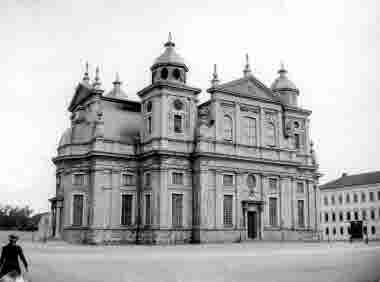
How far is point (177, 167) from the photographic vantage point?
4400 cm

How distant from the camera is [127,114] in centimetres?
4938

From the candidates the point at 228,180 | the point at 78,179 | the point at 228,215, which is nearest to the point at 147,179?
the point at 78,179

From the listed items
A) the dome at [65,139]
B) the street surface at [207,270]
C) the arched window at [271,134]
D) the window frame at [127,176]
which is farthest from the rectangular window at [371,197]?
the street surface at [207,270]

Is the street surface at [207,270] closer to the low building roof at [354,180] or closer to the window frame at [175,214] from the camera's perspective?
the window frame at [175,214]

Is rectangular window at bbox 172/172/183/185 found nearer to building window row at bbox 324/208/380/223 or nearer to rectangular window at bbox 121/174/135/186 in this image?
rectangular window at bbox 121/174/135/186

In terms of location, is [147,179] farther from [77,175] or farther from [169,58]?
[169,58]

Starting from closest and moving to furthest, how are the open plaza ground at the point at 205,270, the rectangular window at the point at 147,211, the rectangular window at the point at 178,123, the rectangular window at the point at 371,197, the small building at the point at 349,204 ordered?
the open plaza ground at the point at 205,270 → the rectangular window at the point at 147,211 → the rectangular window at the point at 178,123 → the small building at the point at 349,204 → the rectangular window at the point at 371,197

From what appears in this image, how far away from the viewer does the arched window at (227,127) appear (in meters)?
46.8

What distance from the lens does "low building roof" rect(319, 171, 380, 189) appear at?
80.1 m

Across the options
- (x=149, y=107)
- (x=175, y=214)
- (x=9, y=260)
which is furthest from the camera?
(x=149, y=107)

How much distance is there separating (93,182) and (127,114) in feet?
30.3

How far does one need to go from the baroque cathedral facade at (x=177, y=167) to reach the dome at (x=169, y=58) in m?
0.11

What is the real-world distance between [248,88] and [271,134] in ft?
17.6

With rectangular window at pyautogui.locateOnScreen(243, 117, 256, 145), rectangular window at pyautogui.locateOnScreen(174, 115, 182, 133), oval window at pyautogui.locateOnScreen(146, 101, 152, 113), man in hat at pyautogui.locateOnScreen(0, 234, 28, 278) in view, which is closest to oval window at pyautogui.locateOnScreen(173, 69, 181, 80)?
oval window at pyautogui.locateOnScreen(146, 101, 152, 113)
